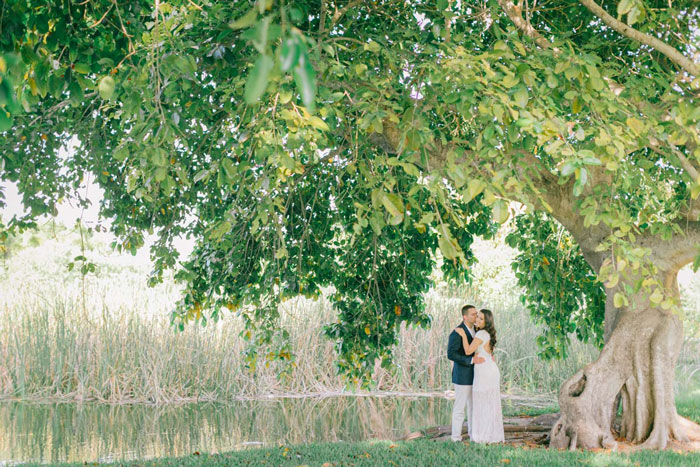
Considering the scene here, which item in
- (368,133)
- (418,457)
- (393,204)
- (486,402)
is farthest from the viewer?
(486,402)

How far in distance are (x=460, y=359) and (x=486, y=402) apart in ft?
1.65

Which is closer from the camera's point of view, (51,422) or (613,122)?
(613,122)

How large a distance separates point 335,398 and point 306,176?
585 cm

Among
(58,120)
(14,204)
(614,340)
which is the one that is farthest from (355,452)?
(14,204)

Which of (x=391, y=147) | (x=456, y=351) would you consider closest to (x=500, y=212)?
(x=391, y=147)

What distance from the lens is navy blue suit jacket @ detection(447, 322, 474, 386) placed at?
7.24 m

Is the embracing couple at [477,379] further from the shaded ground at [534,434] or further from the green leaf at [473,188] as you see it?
the green leaf at [473,188]

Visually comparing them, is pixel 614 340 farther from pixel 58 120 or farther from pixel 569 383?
pixel 58 120

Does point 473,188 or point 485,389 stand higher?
point 473,188

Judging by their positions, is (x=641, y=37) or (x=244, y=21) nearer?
(x=244, y=21)

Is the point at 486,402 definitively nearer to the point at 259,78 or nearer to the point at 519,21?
the point at 519,21

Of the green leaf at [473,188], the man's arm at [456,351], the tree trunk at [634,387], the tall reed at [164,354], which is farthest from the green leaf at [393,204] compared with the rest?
the tall reed at [164,354]

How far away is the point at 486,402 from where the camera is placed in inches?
278

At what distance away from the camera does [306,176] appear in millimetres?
7238
